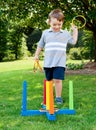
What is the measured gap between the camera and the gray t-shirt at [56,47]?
267 inches

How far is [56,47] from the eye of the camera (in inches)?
268

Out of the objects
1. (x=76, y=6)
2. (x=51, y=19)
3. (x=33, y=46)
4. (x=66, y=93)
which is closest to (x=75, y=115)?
(x=51, y=19)

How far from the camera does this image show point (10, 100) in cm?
763

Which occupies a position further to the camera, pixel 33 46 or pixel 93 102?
pixel 33 46

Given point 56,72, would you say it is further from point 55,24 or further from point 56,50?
point 55,24

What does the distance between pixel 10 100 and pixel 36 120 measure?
81.2 inches

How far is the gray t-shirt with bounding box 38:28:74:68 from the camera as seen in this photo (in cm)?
679

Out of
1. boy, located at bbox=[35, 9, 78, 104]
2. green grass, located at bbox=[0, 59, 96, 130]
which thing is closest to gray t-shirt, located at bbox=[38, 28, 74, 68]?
boy, located at bbox=[35, 9, 78, 104]

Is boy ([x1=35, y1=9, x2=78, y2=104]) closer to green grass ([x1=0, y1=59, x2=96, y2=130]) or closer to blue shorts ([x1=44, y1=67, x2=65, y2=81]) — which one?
blue shorts ([x1=44, y1=67, x2=65, y2=81])

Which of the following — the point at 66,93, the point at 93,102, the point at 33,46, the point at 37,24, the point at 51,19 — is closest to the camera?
the point at 51,19

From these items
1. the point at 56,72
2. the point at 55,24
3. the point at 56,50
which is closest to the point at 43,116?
the point at 56,72

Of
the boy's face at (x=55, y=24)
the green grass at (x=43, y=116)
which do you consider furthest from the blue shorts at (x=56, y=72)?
the boy's face at (x=55, y=24)

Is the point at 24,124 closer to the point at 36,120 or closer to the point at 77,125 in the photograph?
the point at 36,120

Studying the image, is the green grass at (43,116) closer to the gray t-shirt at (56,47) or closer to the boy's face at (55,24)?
the gray t-shirt at (56,47)
